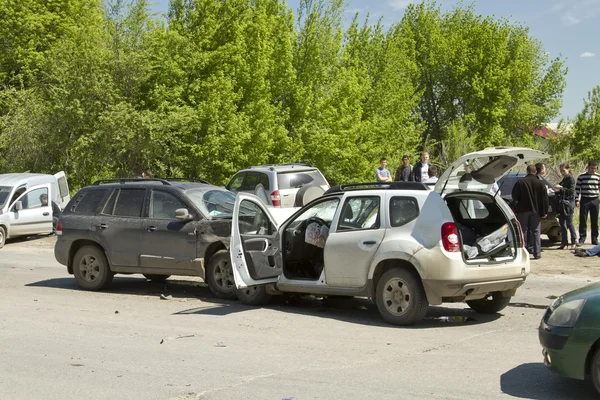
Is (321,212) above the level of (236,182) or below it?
below

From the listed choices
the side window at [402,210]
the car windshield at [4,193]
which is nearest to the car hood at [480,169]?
the side window at [402,210]

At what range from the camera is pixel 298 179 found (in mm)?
19500

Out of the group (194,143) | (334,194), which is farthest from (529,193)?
(194,143)

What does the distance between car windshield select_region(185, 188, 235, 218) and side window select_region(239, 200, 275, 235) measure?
1.59 metres

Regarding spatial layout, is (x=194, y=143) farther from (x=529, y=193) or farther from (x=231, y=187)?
(x=529, y=193)

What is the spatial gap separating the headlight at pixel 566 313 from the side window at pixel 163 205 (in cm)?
702

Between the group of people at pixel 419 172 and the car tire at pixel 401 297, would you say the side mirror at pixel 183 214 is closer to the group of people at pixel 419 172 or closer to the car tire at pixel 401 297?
the car tire at pixel 401 297

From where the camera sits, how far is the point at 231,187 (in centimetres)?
2122

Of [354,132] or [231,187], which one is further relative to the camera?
[354,132]

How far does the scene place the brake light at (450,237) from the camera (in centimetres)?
917

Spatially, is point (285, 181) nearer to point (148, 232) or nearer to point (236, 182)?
point (236, 182)

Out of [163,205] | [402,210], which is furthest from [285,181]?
[402,210]

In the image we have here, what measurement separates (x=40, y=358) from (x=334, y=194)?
4336mm

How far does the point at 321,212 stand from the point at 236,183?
34.6 feet
